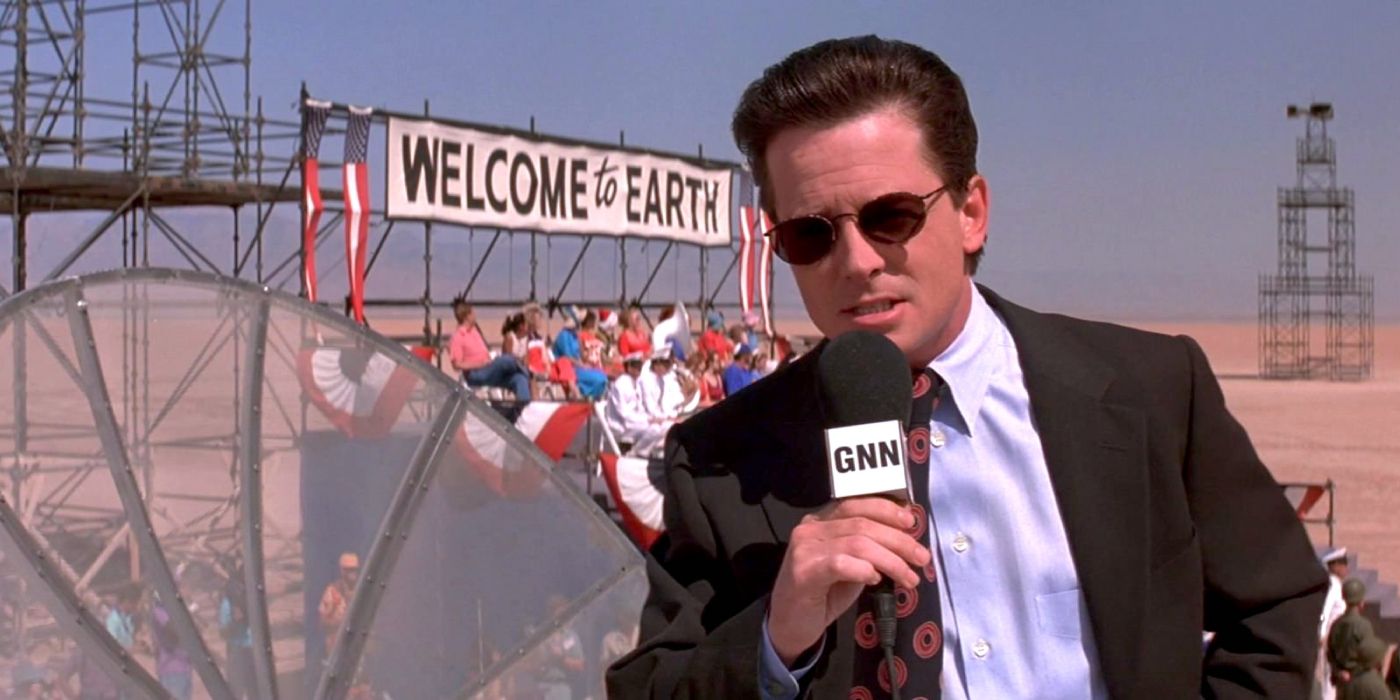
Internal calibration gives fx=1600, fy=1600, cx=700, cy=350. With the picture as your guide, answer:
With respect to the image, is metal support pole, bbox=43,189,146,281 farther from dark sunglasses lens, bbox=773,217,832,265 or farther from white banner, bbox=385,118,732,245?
dark sunglasses lens, bbox=773,217,832,265

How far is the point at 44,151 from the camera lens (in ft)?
52.8

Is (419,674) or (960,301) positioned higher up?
(960,301)

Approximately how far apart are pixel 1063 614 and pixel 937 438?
252mm

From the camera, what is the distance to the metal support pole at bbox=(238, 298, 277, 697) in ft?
13.2

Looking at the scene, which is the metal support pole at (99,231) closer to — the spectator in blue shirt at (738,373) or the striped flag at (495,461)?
the spectator in blue shirt at (738,373)

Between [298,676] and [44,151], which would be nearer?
[298,676]

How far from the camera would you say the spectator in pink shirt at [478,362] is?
42.4 ft

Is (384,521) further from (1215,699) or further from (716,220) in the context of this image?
(716,220)

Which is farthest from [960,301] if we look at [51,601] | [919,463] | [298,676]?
[298,676]

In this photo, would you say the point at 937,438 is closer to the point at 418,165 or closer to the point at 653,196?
the point at 418,165

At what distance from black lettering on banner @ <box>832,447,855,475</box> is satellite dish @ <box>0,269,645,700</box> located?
241 centimetres

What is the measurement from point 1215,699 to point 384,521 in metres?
2.68

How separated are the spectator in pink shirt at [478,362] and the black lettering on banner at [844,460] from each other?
1091 centimetres

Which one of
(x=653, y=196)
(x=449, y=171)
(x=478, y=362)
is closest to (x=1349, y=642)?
(x=478, y=362)
